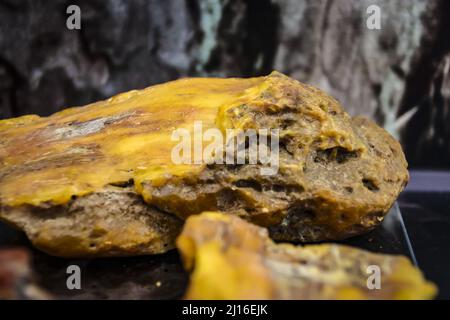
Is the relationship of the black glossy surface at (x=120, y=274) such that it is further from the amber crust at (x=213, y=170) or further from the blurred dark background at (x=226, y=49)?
the blurred dark background at (x=226, y=49)

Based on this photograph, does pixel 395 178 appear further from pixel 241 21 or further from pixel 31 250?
pixel 31 250

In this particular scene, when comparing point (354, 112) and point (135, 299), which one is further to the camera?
point (354, 112)

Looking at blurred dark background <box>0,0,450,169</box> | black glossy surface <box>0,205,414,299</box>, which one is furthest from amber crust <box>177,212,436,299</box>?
blurred dark background <box>0,0,450,169</box>

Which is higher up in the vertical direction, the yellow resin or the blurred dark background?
the blurred dark background

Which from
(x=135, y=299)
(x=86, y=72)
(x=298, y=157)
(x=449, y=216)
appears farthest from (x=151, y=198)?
(x=449, y=216)

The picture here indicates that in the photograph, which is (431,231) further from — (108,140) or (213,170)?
(108,140)

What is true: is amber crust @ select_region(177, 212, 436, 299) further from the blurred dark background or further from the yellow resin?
the blurred dark background

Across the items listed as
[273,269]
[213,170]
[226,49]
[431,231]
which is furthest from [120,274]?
[226,49]
